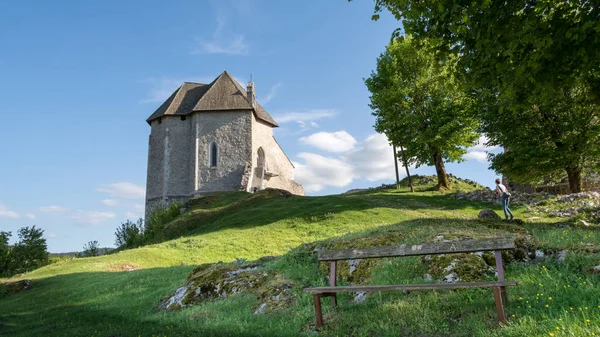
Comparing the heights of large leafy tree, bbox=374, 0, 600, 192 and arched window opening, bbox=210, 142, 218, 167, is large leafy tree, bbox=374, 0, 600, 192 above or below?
below

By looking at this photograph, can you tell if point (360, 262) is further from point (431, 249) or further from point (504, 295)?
point (504, 295)

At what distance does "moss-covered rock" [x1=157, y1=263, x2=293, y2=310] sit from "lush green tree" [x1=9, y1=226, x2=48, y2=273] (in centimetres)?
2755

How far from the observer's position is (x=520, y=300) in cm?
609

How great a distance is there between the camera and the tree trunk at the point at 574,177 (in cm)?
2733

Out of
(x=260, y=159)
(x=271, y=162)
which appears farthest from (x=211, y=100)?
(x=271, y=162)

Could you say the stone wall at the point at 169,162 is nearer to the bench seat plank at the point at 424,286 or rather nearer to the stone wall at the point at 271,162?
the stone wall at the point at 271,162

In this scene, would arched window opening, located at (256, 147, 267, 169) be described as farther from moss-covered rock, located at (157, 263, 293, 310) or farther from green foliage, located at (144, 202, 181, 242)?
moss-covered rock, located at (157, 263, 293, 310)

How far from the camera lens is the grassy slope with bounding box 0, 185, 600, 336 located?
5.73m

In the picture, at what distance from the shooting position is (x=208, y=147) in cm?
4809

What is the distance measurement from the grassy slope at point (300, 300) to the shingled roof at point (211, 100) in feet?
84.4

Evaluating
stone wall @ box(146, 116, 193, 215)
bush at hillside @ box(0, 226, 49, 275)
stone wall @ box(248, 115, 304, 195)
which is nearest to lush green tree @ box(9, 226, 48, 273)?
bush at hillside @ box(0, 226, 49, 275)

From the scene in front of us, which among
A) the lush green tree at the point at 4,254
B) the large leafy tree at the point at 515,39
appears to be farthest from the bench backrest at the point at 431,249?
the lush green tree at the point at 4,254

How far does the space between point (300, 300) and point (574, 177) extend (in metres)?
26.9

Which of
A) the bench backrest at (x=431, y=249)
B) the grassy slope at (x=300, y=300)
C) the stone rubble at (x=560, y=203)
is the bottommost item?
the grassy slope at (x=300, y=300)
